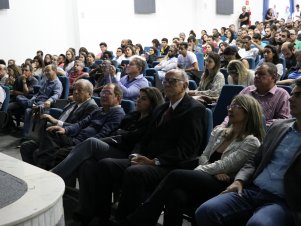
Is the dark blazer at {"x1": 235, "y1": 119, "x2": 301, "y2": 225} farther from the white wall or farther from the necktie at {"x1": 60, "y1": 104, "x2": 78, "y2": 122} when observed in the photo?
the white wall

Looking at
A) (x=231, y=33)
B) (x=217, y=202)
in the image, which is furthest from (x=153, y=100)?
(x=231, y=33)

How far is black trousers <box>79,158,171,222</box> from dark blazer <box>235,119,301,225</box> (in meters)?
Result: 0.59

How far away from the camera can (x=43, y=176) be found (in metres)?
2.40

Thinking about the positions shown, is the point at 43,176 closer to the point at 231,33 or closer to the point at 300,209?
the point at 300,209

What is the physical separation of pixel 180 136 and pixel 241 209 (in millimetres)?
786

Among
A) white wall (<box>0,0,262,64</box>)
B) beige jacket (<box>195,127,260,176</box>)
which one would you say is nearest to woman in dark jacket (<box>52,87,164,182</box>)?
beige jacket (<box>195,127,260,176</box>)

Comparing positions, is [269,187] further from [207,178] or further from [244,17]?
[244,17]

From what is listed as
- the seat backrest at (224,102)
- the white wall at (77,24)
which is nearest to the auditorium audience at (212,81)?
the seat backrest at (224,102)

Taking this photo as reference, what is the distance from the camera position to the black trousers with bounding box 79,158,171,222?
269 cm

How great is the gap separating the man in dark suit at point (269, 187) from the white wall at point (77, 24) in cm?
866

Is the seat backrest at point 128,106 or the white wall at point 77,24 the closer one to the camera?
the seat backrest at point 128,106

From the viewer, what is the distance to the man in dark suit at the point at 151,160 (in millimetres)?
2715

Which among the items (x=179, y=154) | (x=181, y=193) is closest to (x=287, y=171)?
(x=181, y=193)

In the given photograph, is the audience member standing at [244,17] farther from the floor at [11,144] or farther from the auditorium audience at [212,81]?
the auditorium audience at [212,81]
